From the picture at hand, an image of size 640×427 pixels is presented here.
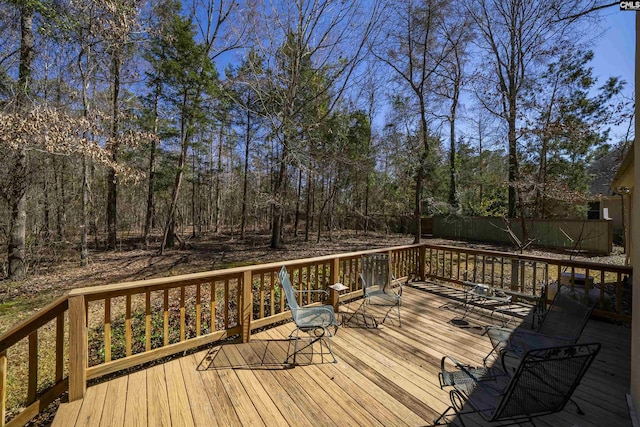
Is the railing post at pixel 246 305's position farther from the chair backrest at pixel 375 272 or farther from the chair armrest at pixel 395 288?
the chair armrest at pixel 395 288

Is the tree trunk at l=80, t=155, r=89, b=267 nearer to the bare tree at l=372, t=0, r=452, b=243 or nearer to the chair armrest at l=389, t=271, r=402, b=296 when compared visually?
the chair armrest at l=389, t=271, r=402, b=296

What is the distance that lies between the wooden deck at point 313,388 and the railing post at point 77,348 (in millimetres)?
99

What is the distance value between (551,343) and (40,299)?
853cm

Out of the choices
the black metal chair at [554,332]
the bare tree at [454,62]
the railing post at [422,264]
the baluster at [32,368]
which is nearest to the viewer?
the baluster at [32,368]

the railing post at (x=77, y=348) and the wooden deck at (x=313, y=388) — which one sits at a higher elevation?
the railing post at (x=77, y=348)

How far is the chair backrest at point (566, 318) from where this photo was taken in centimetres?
239

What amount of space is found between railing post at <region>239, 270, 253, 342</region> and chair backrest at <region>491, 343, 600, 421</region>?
2.43 m

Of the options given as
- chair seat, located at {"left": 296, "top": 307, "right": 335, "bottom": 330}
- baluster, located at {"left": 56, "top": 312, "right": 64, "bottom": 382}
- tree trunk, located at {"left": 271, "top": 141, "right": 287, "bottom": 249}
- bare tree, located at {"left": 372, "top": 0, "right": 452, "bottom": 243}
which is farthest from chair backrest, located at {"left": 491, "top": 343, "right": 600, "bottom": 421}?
bare tree, located at {"left": 372, "top": 0, "right": 452, "bottom": 243}

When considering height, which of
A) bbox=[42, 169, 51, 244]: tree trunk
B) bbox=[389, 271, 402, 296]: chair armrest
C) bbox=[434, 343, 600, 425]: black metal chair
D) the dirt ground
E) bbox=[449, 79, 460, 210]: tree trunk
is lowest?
the dirt ground

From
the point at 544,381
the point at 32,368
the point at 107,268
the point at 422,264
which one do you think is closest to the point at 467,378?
the point at 544,381

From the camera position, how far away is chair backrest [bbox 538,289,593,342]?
94.0 inches

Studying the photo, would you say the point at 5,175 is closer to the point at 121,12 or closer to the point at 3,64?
the point at 3,64

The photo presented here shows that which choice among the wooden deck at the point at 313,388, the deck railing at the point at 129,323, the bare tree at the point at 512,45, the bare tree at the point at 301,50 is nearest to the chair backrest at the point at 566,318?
the wooden deck at the point at 313,388

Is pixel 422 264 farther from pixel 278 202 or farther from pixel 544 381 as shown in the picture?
pixel 278 202
